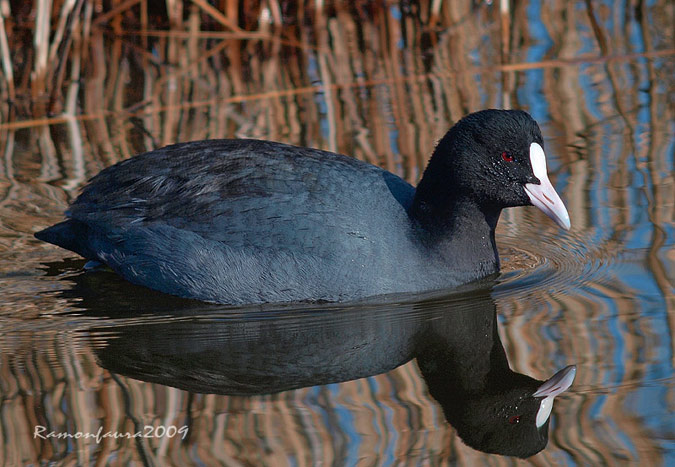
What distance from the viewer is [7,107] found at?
755 centimetres

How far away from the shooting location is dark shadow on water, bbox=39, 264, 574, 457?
3.73 metres

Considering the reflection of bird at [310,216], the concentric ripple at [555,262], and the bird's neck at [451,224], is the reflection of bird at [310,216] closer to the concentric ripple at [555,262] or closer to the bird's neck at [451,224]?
the bird's neck at [451,224]

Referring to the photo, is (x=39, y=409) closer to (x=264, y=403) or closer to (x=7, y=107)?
(x=264, y=403)

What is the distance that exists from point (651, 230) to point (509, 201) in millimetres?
849

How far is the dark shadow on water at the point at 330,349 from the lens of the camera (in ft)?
12.2

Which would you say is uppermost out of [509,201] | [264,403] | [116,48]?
[116,48]

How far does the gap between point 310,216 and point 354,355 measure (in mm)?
698

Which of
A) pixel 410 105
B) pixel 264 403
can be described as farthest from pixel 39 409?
pixel 410 105

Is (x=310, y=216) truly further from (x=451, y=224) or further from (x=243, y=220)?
(x=451, y=224)

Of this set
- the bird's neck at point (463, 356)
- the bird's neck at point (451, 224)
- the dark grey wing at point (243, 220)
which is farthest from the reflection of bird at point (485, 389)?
the dark grey wing at point (243, 220)

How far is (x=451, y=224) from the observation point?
4.81 metres

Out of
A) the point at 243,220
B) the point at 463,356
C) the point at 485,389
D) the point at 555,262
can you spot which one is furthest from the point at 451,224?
the point at 485,389

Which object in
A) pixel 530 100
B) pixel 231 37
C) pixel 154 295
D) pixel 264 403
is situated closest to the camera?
pixel 264 403

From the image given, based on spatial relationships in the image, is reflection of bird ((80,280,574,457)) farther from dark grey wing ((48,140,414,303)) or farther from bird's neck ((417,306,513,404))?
dark grey wing ((48,140,414,303))
